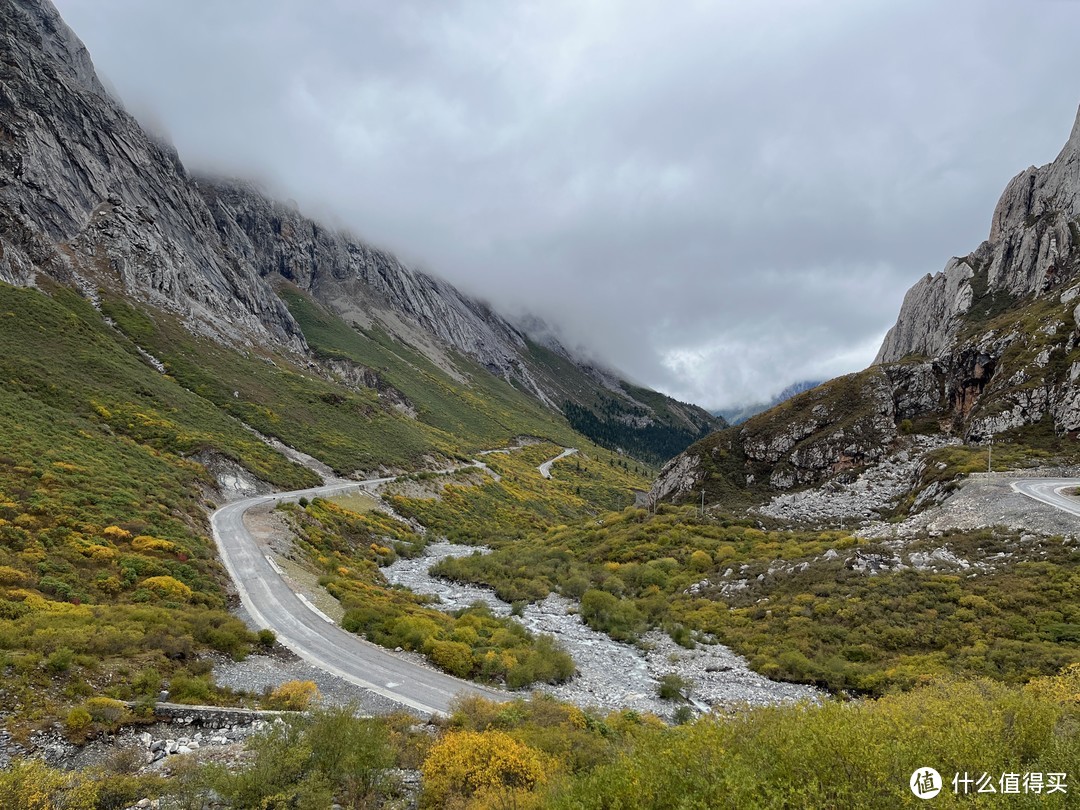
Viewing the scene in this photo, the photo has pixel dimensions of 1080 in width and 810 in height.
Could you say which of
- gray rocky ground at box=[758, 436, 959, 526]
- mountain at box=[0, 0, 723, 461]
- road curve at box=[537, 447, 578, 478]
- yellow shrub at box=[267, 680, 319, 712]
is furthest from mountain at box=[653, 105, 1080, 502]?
mountain at box=[0, 0, 723, 461]

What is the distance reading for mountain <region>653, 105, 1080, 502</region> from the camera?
48344 millimetres

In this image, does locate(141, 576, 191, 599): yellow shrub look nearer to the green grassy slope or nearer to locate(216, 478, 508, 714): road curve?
locate(216, 478, 508, 714): road curve

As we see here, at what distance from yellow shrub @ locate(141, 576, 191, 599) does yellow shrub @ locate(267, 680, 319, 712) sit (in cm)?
1011

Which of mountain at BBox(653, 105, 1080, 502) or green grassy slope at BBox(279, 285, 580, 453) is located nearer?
mountain at BBox(653, 105, 1080, 502)

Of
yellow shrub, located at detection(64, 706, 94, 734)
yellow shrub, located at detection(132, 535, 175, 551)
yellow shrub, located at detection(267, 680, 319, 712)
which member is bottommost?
yellow shrub, located at detection(64, 706, 94, 734)

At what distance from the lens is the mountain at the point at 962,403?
4834 cm

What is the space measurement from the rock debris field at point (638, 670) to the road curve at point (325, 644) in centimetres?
483

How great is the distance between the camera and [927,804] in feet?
21.8

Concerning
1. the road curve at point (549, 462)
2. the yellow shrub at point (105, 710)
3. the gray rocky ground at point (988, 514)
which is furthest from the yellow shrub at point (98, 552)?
the road curve at point (549, 462)

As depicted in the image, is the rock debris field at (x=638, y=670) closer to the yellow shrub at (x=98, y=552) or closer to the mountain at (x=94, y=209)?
the yellow shrub at (x=98, y=552)

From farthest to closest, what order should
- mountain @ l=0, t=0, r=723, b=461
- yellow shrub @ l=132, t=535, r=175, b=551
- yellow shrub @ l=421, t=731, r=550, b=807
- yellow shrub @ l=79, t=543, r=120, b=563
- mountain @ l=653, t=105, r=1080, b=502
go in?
mountain @ l=0, t=0, r=723, b=461, mountain @ l=653, t=105, r=1080, b=502, yellow shrub @ l=132, t=535, r=175, b=551, yellow shrub @ l=79, t=543, r=120, b=563, yellow shrub @ l=421, t=731, r=550, b=807

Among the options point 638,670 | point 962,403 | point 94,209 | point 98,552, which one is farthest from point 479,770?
point 94,209

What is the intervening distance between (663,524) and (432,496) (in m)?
38.1

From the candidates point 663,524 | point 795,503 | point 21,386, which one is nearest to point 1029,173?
point 795,503
